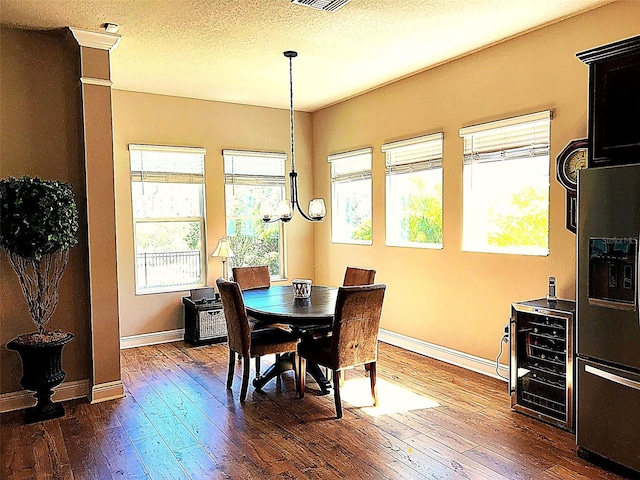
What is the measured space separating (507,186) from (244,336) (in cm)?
251

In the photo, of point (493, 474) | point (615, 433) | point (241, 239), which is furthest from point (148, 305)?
point (615, 433)

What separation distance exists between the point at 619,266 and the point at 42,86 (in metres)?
4.13

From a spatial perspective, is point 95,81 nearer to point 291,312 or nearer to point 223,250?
point 291,312

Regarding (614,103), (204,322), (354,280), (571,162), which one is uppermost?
(614,103)

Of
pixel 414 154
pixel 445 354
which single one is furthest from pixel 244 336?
pixel 414 154

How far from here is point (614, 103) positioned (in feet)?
9.06

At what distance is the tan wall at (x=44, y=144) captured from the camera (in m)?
3.74

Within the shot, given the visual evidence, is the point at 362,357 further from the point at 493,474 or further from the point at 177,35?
the point at 177,35

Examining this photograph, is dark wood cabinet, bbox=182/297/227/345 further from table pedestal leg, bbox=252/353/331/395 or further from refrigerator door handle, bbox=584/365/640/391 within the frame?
refrigerator door handle, bbox=584/365/640/391

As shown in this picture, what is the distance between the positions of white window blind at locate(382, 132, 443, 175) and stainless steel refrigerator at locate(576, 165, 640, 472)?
2094 millimetres

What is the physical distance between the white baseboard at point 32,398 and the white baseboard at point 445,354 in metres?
3.05

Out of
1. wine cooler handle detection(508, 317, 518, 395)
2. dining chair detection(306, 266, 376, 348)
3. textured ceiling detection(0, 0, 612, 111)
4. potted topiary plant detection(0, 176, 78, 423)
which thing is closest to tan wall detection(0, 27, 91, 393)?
potted topiary plant detection(0, 176, 78, 423)

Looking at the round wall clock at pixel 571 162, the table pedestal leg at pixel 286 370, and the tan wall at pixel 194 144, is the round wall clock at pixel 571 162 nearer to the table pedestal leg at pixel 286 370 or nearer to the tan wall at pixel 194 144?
the table pedestal leg at pixel 286 370

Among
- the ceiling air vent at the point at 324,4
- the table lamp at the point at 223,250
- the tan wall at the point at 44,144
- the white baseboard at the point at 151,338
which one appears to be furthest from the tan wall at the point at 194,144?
the ceiling air vent at the point at 324,4
